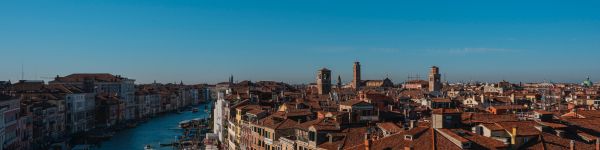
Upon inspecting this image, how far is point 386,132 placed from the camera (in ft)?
82.5

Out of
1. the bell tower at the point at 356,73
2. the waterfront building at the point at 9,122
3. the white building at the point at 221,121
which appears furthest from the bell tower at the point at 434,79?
the waterfront building at the point at 9,122

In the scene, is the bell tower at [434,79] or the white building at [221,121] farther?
the bell tower at [434,79]

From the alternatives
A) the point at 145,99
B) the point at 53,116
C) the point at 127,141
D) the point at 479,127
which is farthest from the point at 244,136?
the point at 145,99

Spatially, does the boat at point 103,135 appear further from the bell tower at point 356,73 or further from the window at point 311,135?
the bell tower at point 356,73

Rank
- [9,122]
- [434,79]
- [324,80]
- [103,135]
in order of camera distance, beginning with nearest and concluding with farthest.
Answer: [9,122] → [103,135] → [324,80] → [434,79]

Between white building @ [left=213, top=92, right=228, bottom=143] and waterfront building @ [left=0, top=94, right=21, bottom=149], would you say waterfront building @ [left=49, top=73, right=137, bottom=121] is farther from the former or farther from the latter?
waterfront building @ [left=0, top=94, right=21, bottom=149]

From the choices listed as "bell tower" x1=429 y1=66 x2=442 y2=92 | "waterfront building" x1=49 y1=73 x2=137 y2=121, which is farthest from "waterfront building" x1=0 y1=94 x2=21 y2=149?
"bell tower" x1=429 y1=66 x2=442 y2=92

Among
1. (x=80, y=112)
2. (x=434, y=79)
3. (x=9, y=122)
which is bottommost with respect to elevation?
(x=80, y=112)

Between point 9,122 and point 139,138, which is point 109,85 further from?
point 9,122

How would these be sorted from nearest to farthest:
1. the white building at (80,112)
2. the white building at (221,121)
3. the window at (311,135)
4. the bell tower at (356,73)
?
1. the window at (311,135)
2. the white building at (221,121)
3. the white building at (80,112)
4. the bell tower at (356,73)

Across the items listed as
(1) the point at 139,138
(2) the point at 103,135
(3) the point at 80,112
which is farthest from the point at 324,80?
(3) the point at 80,112

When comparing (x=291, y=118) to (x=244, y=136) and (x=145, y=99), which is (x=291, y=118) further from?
(x=145, y=99)

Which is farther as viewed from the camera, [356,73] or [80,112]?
[356,73]

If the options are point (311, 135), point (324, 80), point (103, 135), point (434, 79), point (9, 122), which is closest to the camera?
point (311, 135)
